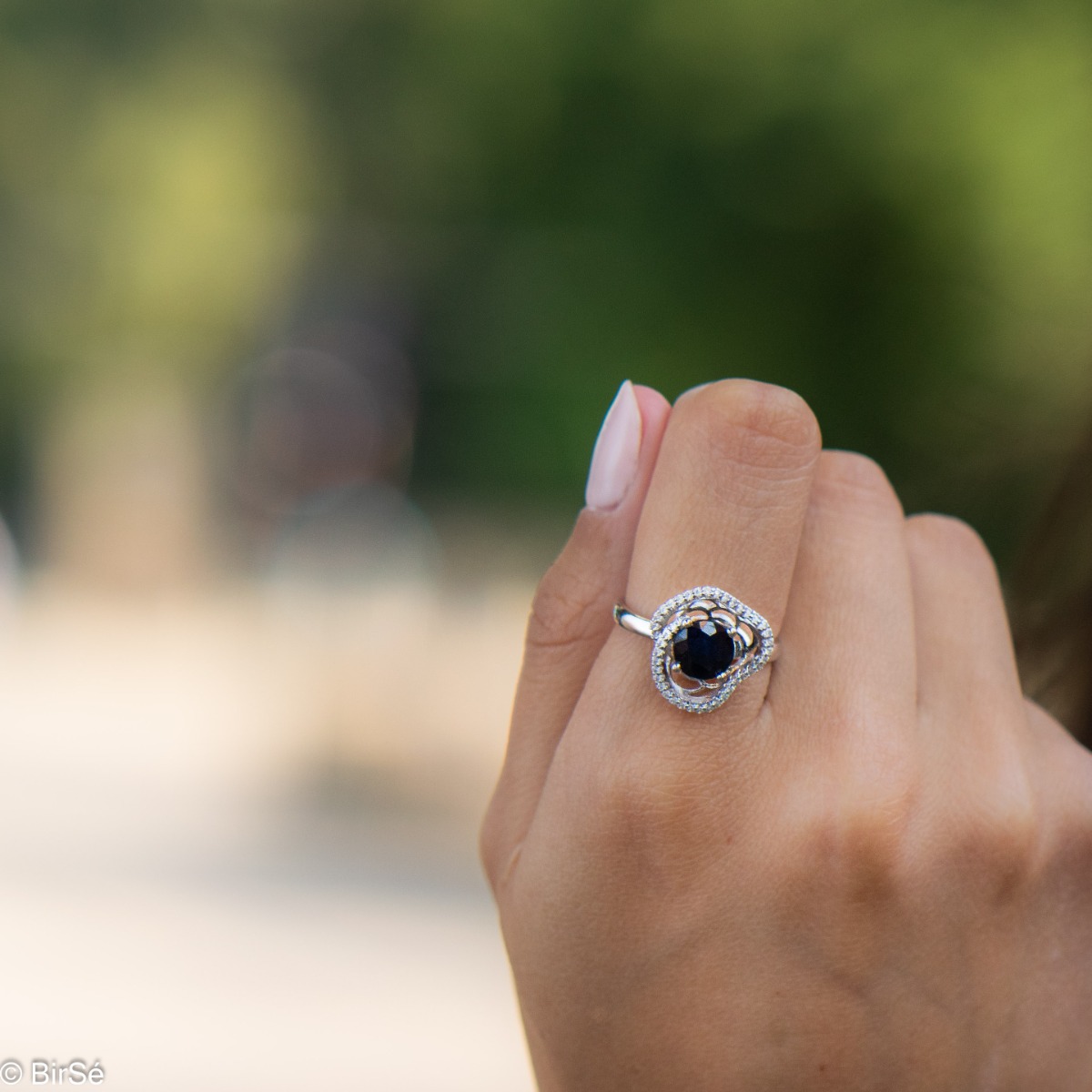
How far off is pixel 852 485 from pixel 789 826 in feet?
1.07

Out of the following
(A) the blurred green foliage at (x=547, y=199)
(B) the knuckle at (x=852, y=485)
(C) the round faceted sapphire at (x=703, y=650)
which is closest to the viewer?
(C) the round faceted sapphire at (x=703, y=650)

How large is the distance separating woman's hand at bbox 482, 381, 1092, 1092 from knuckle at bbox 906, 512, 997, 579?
66mm

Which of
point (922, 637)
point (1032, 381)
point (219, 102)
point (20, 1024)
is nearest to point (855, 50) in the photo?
point (219, 102)

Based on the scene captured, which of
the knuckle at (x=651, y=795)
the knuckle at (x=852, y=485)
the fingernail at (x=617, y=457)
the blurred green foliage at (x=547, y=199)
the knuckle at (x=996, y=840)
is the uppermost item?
the blurred green foliage at (x=547, y=199)

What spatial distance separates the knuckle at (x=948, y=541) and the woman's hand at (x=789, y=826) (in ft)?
0.22

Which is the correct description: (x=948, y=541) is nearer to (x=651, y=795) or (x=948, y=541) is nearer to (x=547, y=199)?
(x=651, y=795)

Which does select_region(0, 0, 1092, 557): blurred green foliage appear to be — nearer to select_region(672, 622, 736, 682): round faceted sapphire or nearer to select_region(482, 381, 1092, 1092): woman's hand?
select_region(482, 381, 1092, 1092): woman's hand

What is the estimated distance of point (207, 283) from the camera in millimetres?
13492

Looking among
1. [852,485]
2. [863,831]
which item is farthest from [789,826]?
[852,485]

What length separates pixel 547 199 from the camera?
441 inches

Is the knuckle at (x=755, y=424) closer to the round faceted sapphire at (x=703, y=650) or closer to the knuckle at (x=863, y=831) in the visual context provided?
the round faceted sapphire at (x=703, y=650)

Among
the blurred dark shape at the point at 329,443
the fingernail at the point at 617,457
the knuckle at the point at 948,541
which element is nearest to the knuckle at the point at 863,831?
the knuckle at the point at 948,541

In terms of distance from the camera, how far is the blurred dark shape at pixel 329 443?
13.0 metres

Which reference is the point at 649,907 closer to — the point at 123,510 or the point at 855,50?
the point at 855,50
